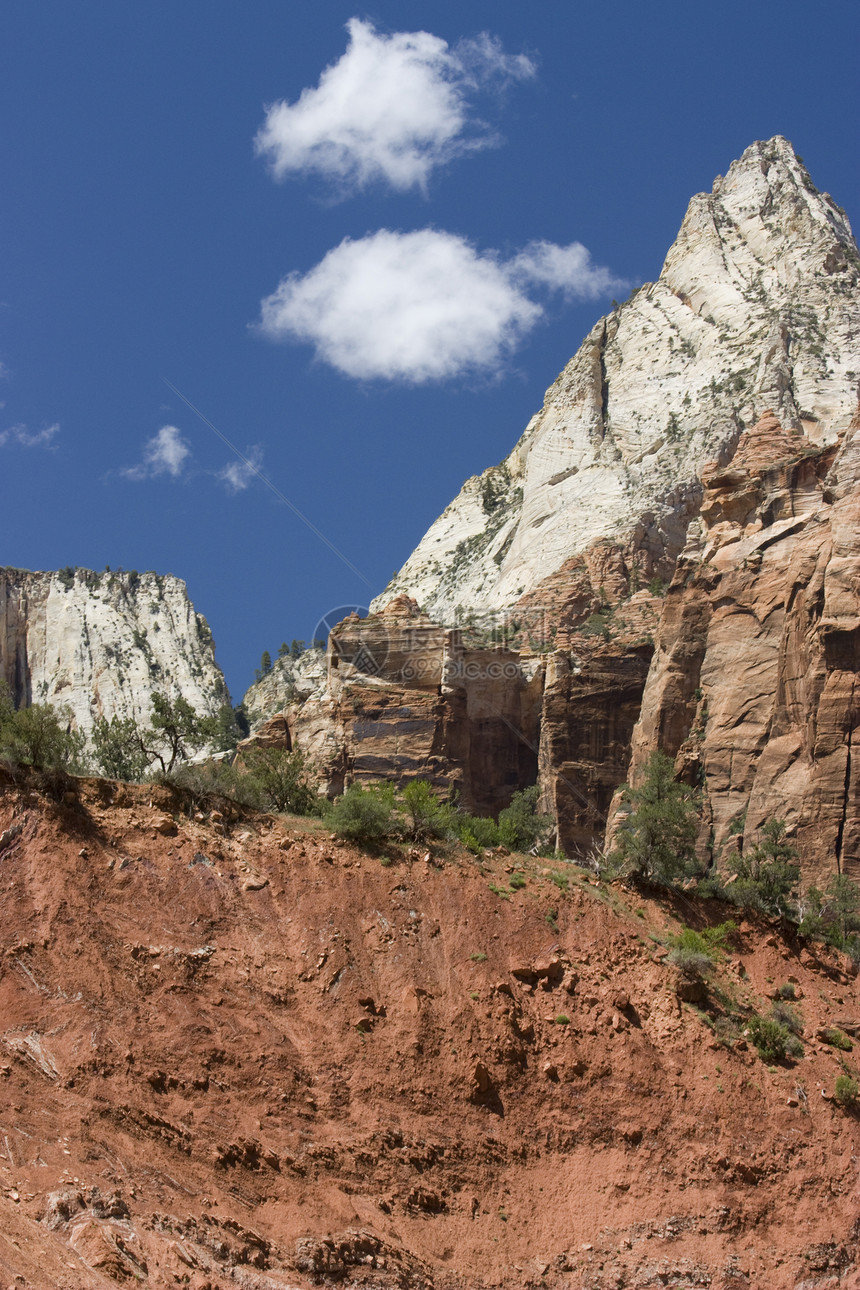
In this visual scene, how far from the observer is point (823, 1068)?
33.2 meters

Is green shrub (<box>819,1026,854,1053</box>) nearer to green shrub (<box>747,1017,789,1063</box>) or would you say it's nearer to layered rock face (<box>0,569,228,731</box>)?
green shrub (<box>747,1017,789,1063</box>)

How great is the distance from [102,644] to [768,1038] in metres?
76.7

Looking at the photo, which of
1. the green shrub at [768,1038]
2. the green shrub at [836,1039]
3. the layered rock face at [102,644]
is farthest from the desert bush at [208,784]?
the layered rock face at [102,644]

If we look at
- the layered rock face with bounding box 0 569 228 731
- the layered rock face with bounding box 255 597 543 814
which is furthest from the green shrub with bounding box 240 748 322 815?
the layered rock face with bounding box 0 569 228 731

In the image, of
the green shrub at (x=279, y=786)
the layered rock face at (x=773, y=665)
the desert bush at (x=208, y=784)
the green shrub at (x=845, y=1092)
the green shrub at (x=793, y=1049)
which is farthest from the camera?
the layered rock face at (x=773, y=665)

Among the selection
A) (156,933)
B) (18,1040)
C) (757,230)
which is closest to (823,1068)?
(156,933)

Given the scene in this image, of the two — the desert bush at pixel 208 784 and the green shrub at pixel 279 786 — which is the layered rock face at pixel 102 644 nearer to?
the green shrub at pixel 279 786

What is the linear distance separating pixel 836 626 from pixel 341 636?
24302mm

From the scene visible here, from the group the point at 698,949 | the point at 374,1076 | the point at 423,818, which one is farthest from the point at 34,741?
the point at 698,949

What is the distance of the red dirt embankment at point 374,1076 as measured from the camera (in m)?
25.6

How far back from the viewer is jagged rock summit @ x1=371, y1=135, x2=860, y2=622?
78062 mm

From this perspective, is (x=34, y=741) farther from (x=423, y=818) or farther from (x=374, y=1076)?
(x=374, y=1076)

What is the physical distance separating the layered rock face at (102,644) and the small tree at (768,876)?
5829cm

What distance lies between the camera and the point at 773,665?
51.7 metres
